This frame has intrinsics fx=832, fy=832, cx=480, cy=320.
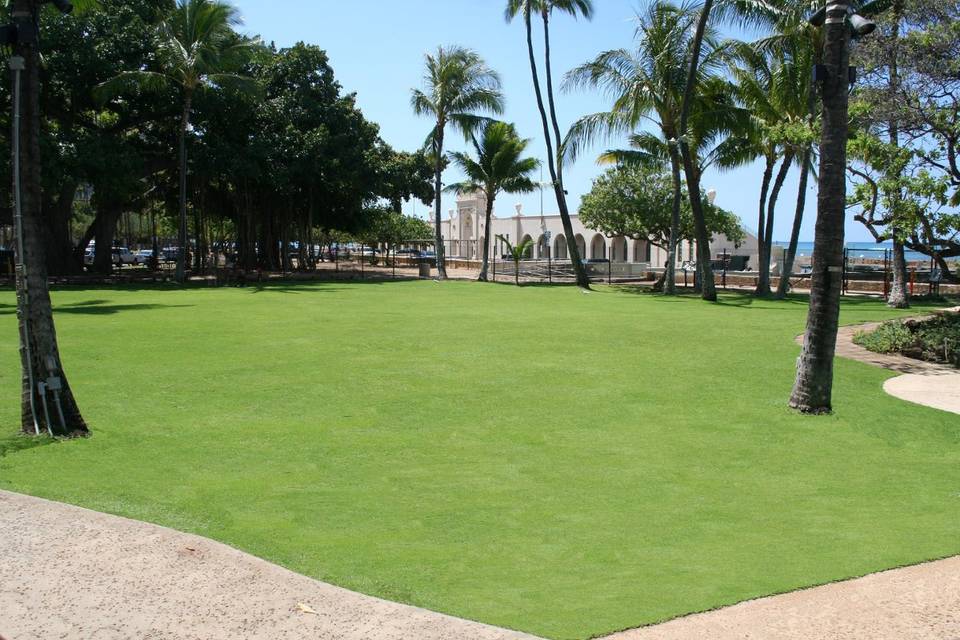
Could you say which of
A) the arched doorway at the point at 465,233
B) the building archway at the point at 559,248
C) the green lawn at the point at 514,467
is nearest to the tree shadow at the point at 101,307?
the green lawn at the point at 514,467

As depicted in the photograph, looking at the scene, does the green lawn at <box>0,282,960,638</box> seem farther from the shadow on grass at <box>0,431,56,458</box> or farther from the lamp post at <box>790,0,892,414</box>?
the lamp post at <box>790,0,892,414</box>

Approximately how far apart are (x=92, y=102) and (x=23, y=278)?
28376 millimetres

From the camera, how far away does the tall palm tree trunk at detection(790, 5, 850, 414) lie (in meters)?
9.71

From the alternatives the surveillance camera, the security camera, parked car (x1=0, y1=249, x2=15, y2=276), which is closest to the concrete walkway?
the security camera

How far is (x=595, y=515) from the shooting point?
6164 millimetres

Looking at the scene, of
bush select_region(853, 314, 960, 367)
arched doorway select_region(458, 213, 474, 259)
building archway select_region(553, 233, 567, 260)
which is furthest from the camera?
arched doorway select_region(458, 213, 474, 259)

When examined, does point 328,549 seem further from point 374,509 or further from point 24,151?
point 24,151

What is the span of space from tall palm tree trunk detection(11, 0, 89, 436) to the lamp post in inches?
316

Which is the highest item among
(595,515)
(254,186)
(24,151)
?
(254,186)

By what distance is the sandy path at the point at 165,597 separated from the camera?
13.9ft

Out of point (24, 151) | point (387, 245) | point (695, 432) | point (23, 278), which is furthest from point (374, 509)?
point (387, 245)

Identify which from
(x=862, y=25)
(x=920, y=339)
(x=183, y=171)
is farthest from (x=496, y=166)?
(x=862, y=25)

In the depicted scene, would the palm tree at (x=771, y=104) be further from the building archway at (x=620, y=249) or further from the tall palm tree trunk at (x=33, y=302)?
the building archway at (x=620, y=249)

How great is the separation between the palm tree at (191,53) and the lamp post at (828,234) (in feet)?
85.8
